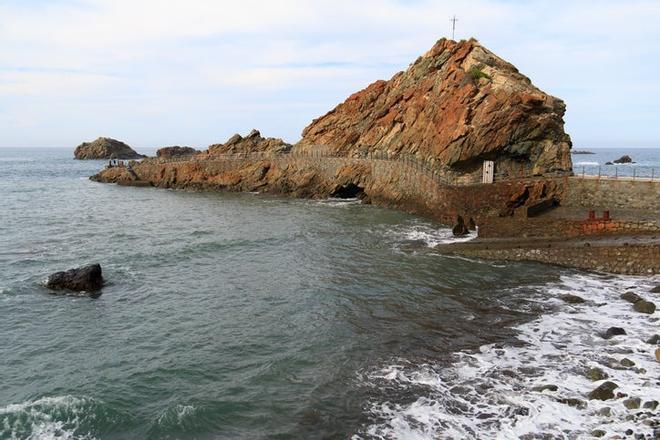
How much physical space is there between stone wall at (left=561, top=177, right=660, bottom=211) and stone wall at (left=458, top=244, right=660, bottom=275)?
9278mm

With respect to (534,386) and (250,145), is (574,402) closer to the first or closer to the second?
(534,386)

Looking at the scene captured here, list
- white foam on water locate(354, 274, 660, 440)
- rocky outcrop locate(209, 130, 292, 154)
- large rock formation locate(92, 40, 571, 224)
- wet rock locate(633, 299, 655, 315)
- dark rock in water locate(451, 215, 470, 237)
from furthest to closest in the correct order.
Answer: rocky outcrop locate(209, 130, 292, 154), large rock formation locate(92, 40, 571, 224), dark rock in water locate(451, 215, 470, 237), wet rock locate(633, 299, 655, 315), white foam on water locate(354, 274, 660, 440)

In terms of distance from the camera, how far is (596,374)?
14.7 meters

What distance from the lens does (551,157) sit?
40.9 meters

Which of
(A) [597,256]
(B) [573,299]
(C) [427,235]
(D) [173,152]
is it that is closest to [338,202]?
(C) [427,235]

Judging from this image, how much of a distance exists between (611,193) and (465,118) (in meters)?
13.3

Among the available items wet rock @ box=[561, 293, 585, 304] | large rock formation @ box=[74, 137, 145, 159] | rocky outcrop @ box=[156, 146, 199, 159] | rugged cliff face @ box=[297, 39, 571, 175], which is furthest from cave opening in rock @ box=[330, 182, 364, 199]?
large rock formation @ box=[74, 137, 145, 159]

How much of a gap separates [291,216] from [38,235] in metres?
19.1

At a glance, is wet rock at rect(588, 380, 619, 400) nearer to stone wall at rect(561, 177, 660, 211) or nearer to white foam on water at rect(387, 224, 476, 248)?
white foam on water at rect(387, 224, 476, 248)

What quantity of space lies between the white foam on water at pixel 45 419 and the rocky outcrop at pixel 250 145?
60497 mm

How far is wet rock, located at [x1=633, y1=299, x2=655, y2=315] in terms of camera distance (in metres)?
19.5

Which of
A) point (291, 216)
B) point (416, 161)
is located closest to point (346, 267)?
point (291, 216)

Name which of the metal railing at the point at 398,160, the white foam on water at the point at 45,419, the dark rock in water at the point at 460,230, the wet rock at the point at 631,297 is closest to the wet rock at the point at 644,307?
the wet rock at the point at 631,297

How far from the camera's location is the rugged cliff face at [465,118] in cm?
4100
